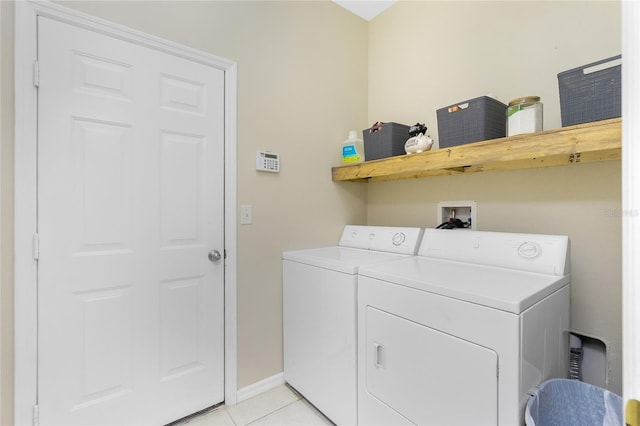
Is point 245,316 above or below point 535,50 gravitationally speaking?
below

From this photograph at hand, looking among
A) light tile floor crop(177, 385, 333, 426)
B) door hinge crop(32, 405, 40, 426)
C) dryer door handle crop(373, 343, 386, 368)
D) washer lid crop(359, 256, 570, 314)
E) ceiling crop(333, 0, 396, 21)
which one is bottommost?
light tile floor crop(177, 385, 333, 426)

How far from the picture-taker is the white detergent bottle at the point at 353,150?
2.18 m

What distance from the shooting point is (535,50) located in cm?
155

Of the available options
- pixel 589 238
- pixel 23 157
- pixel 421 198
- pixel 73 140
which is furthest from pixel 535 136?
pixel 23 157

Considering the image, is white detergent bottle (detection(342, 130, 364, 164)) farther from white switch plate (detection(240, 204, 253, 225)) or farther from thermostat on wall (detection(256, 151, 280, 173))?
white switch plate (detection(240, 204, 253, 225))

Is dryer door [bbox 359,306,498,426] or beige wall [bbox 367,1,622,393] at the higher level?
beige wall [bbox 367,1,622,393]

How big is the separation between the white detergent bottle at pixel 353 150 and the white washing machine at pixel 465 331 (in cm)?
93

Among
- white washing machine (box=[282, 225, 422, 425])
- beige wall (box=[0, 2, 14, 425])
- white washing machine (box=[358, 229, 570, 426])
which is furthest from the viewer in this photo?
white washing machine (box=[282, 225, 422, 425])

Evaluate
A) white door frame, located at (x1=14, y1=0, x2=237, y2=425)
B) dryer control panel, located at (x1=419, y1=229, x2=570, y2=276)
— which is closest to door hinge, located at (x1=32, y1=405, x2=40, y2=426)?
white door frame, located at (x1=14, y1=0, x2=237, y2=425)

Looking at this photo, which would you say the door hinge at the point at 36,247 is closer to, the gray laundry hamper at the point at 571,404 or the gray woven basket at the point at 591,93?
the gray laundry hamper at the point at 571,404

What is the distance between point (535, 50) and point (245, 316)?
2.24m

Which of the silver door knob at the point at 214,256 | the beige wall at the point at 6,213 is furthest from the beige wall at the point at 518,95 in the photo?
the beige wall at the point at 6,213

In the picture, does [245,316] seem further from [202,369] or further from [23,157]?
[23,157]

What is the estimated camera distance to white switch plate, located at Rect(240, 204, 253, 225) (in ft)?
5.95
